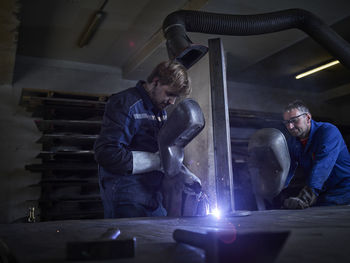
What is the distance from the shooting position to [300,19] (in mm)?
3047

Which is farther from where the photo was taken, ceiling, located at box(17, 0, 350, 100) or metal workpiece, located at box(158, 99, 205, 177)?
ceiling, located at box(17, 0, 350, 100)

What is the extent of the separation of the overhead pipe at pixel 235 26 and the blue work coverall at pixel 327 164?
80cm

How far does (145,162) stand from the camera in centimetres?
183

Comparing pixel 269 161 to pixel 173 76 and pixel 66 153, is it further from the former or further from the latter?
pixel 66 153

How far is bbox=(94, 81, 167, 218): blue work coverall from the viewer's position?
1785 millimetres

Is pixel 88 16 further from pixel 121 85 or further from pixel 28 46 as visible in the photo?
pixel 121 85

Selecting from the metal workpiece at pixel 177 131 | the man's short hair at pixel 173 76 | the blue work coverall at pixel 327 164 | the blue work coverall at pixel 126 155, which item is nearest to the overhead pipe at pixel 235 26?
the man's short hair at pixel 173 76

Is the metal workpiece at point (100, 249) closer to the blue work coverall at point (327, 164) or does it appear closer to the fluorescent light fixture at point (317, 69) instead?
the blue work coverall at point (327, 164)

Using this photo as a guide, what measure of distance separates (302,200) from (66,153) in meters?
3.40

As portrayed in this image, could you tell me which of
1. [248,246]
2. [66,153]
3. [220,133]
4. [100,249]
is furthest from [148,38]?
[248,246]

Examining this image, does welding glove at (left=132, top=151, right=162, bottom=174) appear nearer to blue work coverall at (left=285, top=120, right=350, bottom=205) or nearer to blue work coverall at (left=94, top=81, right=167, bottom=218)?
blue work coverall at (left=94, top=81, right=167, bottom=218)

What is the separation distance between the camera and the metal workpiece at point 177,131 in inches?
64.6

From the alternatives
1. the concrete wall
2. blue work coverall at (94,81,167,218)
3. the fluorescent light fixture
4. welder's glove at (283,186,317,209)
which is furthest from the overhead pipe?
the concrete wall

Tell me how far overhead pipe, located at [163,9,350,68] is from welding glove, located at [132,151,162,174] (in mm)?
798
